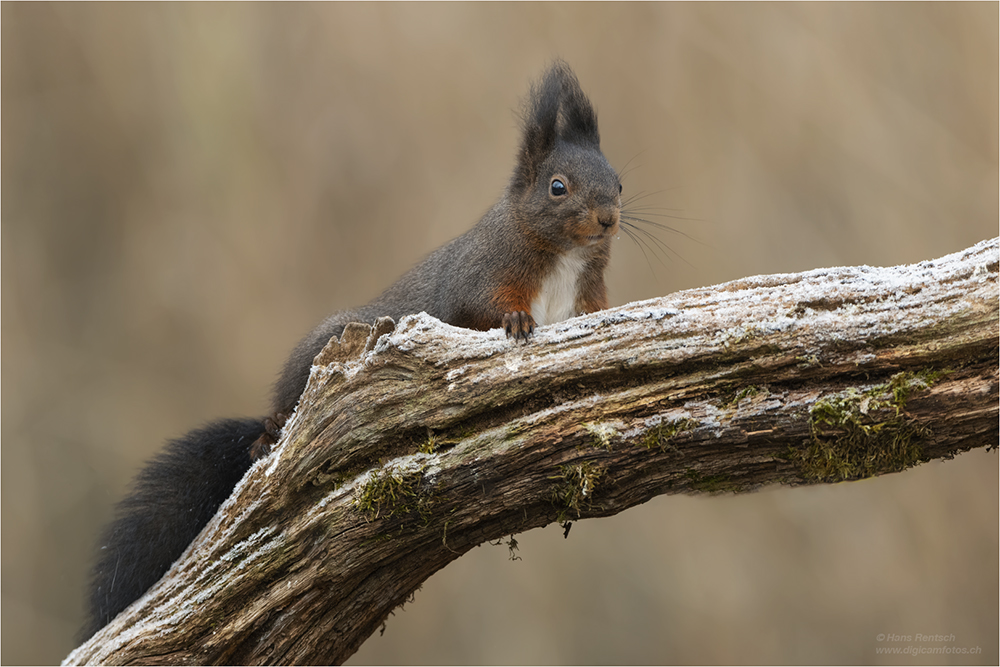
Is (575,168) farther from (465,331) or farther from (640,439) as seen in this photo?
(640,439)

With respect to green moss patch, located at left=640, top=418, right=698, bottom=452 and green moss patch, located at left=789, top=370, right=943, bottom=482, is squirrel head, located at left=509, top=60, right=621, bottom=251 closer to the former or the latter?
green moss patch, located at left=640, top=418, right=698, bottom=452

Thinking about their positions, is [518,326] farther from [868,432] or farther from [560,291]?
[868,432]

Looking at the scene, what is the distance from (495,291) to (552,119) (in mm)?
648

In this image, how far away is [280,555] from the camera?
6.66ft

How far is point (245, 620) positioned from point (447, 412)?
0.81 metres

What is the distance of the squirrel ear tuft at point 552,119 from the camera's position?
2584 millimetres

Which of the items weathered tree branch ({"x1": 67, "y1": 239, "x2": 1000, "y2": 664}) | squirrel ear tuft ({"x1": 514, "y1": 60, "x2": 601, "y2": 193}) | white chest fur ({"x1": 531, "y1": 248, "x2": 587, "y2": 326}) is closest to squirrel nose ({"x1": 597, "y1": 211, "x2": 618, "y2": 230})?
white chest fur ({"x1": 531, "y1": 248, "x2": 587, "y2": 326})

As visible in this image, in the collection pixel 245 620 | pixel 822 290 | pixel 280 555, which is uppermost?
pixel 822 290

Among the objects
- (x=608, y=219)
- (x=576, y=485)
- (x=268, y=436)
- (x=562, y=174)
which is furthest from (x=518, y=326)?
(x=268, y=436)

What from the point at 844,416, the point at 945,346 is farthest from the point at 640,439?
the point at 945,346

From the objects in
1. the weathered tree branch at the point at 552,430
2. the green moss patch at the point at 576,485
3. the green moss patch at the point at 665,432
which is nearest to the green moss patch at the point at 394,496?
the weathered tree branch at the point at 552,430

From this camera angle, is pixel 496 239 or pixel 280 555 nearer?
pixel 280 555

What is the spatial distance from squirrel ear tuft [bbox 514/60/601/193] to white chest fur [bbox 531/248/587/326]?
315mm

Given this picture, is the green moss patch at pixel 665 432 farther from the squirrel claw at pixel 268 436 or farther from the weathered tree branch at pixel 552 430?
the squirrel claw at pixel 268 436
